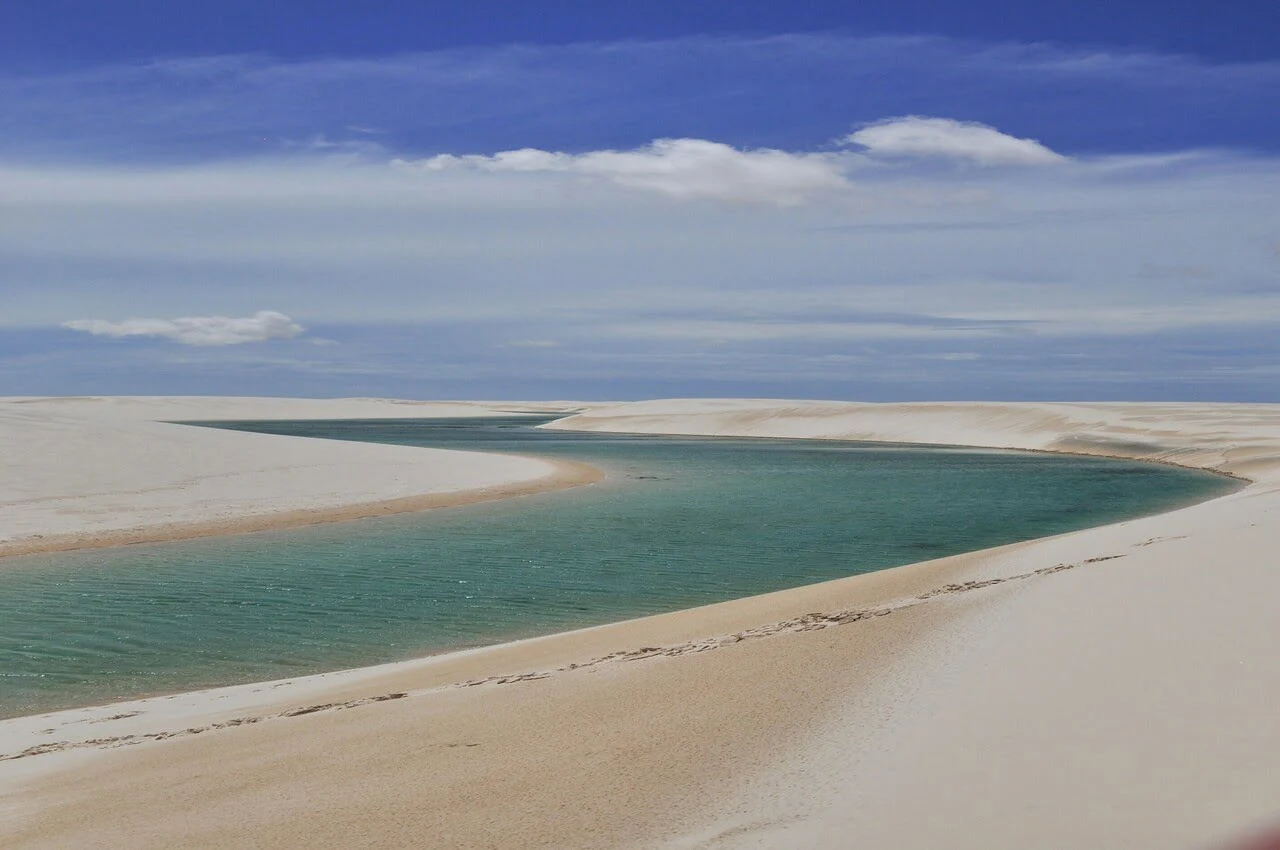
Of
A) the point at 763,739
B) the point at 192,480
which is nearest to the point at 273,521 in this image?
the point at 192,480

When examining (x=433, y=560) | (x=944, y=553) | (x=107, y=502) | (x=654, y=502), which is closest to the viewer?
(x=433, y=560)

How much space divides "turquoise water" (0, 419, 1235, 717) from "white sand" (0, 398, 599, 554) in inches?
70.1

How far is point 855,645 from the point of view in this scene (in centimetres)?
920

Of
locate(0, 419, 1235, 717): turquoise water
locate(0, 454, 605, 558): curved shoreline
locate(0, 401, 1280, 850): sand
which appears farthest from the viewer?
locate(0, 454, 605, 558): curved shoreline

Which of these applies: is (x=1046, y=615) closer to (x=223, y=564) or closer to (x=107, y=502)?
(x=223, y=564)

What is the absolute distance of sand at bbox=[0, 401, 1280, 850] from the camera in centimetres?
527

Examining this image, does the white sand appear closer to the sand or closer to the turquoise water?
the turquoise water

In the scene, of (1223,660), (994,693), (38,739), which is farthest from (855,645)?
(38,739)

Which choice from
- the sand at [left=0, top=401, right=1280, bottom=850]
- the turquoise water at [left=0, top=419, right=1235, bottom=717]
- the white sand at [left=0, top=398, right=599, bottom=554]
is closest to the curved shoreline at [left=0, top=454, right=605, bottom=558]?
the white sand at [left=0, top=398, right=599, bottom=554]

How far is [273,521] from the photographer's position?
2580cm

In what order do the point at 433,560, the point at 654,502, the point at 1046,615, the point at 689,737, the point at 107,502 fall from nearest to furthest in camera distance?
1. the point at 689,737
2. the point at 1046,615
3. the point at 433,560
4. the point at 107,502
5. the point at 654,502

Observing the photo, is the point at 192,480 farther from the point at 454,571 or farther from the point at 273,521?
the point at 454,571

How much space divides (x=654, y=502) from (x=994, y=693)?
2524cm

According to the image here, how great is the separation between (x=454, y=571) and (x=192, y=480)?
46.5 feet
